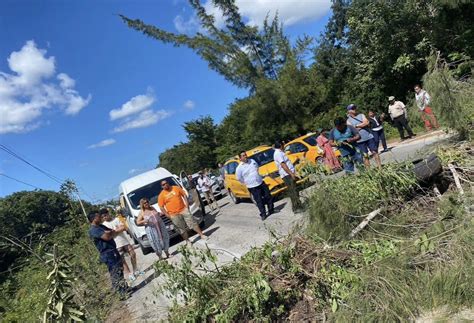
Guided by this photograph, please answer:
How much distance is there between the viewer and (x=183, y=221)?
997cm

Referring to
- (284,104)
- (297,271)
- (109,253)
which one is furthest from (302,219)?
(284,104)

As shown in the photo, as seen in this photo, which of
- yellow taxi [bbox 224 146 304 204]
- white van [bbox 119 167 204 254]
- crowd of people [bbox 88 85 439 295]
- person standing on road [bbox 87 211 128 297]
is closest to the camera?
person standing on road [bbox 87 211 128 297]

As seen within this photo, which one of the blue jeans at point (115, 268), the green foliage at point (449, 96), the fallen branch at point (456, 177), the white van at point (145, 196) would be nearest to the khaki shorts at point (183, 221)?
the white van at point (145, 196)

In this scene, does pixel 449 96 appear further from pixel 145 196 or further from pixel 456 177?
pixel 145 196

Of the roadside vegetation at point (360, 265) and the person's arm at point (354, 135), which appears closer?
the roadside vegetation at point (360, 265)

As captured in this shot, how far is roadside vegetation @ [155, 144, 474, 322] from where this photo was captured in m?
3.45

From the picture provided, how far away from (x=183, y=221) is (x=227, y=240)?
4.41 feet

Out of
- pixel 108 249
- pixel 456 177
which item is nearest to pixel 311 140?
pixel 108 249

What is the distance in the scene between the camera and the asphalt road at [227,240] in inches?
238

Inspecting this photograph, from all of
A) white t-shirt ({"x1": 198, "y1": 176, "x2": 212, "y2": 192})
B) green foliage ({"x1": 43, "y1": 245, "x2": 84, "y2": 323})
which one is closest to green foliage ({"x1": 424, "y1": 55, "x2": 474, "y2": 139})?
green foliage ({"x1": 43, "y1": 245, "x2": 84, "y2": 323})

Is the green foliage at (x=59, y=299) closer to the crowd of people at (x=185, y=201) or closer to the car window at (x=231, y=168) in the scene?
the crowd of people at (x=185, y=201)

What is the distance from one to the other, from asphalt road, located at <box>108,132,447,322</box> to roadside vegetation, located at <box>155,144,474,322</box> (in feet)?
1.97

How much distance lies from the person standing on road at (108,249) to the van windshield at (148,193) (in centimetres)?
452

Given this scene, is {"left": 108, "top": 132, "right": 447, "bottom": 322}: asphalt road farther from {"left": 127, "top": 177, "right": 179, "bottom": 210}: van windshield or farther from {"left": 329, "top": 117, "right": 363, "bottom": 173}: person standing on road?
{"left": 127, "top": 177, "right": 179, "bottom": 210}: van windshield
